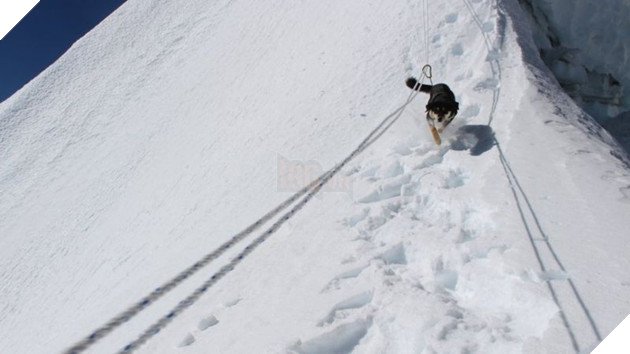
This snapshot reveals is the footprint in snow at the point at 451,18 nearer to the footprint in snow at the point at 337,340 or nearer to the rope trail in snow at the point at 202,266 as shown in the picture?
the rope trail in snow at the point at 202,266

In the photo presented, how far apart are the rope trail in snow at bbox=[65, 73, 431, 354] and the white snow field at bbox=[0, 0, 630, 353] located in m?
0.11

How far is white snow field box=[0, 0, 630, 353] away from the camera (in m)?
3.03

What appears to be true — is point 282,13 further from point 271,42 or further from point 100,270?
point 100,270

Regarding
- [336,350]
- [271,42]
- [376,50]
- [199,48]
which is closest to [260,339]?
[336,350]

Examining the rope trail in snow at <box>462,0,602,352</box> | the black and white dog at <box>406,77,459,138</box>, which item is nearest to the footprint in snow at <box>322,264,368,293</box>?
the rope trail in snow at <box>462,0,602,352</box>

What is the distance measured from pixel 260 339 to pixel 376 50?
6035 mm

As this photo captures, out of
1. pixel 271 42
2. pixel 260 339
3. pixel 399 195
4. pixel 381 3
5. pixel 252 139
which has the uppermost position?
pixel 271 42

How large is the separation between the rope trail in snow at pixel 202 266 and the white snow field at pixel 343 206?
0.11 m

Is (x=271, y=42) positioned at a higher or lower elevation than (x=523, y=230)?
higher

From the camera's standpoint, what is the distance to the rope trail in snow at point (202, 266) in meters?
4.23

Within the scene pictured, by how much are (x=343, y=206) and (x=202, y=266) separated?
62.2 inches

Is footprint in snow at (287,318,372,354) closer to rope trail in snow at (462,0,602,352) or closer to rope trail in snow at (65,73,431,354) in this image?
rope trail in snow at (462,0,602,352)

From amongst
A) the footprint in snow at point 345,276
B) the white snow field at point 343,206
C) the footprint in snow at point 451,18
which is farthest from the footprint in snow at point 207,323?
the footprint in snow at point 451,18

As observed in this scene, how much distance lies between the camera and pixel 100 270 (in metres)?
6.63
